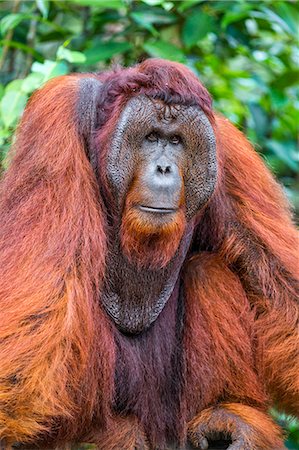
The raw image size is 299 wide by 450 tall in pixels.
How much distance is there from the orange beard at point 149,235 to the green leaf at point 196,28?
6.38ft

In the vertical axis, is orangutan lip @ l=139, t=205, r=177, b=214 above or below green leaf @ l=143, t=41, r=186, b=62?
above

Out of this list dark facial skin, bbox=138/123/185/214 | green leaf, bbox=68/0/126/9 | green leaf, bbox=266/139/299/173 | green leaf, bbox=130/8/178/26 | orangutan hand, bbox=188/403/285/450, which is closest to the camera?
dark facial skin, bbox=138/123/185/214

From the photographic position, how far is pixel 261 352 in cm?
416

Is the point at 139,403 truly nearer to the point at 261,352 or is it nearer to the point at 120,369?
the point at 120,369

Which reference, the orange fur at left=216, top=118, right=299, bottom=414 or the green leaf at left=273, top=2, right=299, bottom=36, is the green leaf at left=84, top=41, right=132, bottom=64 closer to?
the green leaf at left=273, top=2, right=299, bottom=36

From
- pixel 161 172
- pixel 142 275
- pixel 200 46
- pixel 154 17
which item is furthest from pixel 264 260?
pixel 200 46

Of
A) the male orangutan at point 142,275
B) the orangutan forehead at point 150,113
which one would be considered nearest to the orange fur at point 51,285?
the male orangutan at point 142,275

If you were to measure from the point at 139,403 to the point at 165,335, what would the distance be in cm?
31

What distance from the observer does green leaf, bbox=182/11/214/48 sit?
552 cm

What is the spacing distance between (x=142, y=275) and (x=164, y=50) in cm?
183

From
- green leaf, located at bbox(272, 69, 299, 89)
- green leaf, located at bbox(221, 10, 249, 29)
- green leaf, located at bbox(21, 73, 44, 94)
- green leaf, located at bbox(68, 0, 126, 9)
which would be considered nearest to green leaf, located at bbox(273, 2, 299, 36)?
green leaf, located at bbox(221, 10, 249, 29)

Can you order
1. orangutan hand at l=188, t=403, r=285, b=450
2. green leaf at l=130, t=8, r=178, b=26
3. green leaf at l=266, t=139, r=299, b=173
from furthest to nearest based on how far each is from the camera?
green leaf at l=266, t=139, r=299, b=173
green leaf at l=130, t=8, r=178, b=26
orangutan hand at l=188, t=403, r=285, b=450

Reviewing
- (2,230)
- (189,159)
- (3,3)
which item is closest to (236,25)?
(3,3)

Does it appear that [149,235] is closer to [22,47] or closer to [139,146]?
[139,146]
